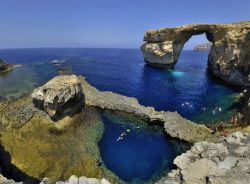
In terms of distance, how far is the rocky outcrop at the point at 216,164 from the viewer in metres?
23.2

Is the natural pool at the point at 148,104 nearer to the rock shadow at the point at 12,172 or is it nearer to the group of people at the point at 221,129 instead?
the group of people at the point at 221,129

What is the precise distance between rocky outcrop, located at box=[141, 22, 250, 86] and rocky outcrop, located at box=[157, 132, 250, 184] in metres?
27.5

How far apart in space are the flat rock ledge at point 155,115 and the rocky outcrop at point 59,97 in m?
5.17

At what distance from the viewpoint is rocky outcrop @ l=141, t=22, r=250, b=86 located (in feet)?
208

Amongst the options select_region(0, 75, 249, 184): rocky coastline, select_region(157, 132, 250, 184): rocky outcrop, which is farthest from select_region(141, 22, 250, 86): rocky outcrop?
select_region(157, 132, 250, 184): rocky outcrop

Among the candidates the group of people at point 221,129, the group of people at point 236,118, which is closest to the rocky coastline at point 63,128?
the group of people at point 221,129

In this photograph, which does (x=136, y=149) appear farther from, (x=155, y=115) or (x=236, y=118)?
(x=236, y=118)

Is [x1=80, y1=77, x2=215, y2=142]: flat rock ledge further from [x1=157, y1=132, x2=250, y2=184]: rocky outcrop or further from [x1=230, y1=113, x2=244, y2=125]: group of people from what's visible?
[x1=157, y1=132, x2=250, y2=184]: rocky outcrop

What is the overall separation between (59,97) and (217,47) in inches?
2096

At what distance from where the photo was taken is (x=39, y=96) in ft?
144

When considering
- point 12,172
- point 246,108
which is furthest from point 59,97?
point 246,108

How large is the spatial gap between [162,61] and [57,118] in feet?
215

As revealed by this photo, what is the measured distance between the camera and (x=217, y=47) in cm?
7719

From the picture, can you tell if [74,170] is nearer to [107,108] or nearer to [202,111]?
[107,108]
